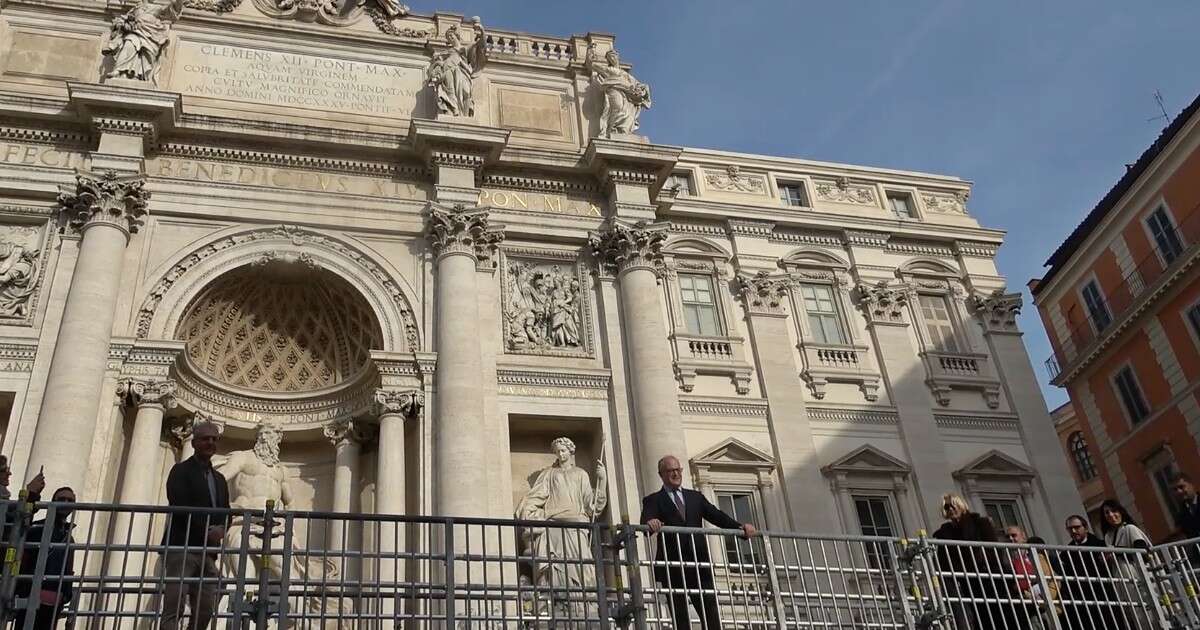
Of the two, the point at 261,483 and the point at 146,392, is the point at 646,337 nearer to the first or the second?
the point at 261,483

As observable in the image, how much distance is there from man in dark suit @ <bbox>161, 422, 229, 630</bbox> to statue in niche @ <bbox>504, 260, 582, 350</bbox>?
30.1ft

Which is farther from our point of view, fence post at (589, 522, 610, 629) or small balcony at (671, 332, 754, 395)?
small balcony at (671, 332, 754, 395)

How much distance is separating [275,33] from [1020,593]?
1694 cm

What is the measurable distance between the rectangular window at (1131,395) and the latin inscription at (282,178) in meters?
21.0

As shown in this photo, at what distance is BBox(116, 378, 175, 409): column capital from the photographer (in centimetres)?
1587

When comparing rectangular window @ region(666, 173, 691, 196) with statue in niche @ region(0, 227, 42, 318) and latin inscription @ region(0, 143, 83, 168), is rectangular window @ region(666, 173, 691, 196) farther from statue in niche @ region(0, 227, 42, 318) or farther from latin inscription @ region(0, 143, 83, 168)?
statue in niche @ region(0, 227, 42, 318)

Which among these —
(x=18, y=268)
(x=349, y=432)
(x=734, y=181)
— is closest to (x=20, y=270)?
(x=18, y=268)

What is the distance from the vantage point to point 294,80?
2023 centimetres

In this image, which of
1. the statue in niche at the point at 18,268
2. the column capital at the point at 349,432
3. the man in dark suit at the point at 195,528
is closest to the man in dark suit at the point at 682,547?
the man in dark suit at the point at 195,528

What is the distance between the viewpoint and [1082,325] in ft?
104

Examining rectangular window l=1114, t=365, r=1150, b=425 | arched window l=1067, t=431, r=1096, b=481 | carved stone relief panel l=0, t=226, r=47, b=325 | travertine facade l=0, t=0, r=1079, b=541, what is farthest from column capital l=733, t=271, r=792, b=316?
arched window l=1067, t=431, r=1096, b=481

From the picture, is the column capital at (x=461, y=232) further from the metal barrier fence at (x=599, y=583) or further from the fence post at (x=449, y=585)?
the fence post at (x=449, y=585)

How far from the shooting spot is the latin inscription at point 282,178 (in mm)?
18266

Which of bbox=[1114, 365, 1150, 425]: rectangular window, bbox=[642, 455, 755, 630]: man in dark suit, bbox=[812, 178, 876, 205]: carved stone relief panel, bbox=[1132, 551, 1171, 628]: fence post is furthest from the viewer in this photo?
bbox=[1114, 365, 1150, 425]: rectangular window
